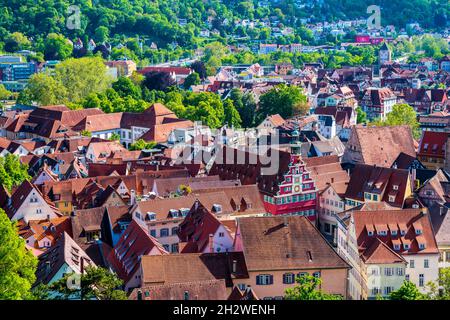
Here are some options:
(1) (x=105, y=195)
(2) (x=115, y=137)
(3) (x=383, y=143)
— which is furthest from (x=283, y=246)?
(2) (x=115, y=137)

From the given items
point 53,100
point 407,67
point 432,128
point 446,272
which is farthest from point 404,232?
point 407,67

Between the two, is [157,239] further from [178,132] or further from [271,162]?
[178,132]

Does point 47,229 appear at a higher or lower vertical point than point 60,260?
lower

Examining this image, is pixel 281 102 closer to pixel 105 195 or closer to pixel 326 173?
pixel 326 173

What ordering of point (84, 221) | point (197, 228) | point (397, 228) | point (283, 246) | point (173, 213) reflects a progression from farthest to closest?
1. point (84, 221)
2. point (173, 213)
3. point (197, 228)
4. point (397, 228)
5. point (283, 246)

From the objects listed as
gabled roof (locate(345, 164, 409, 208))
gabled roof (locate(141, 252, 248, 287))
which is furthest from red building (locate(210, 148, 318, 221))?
gabled roof (locate(141, 252, 248, 287))

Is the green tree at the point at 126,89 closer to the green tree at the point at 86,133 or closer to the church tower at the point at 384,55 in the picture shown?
the green tree at the point at 86,133

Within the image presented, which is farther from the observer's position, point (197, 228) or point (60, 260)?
point (197, 228)

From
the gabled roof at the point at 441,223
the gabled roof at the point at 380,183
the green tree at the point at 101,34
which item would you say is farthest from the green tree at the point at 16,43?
the gabled roof at the point at 441,223
